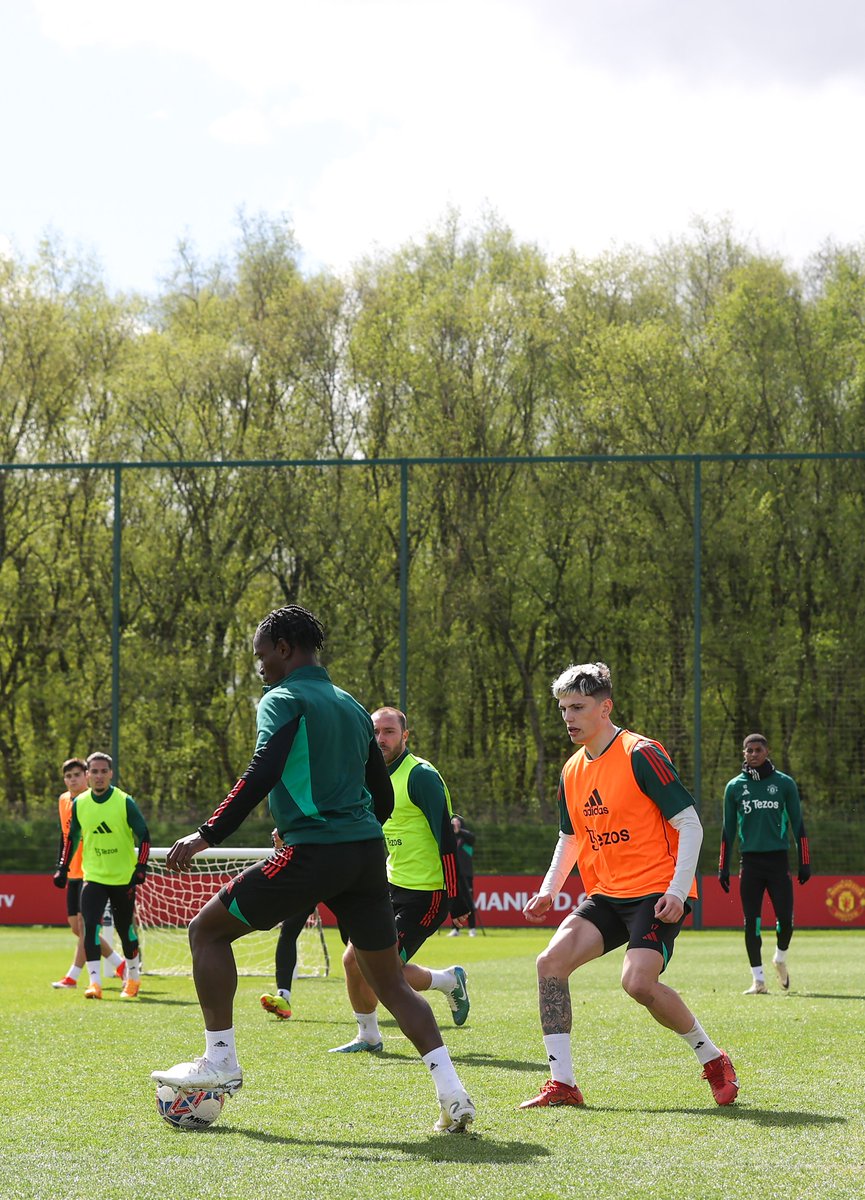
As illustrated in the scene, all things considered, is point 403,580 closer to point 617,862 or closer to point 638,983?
point 617,862

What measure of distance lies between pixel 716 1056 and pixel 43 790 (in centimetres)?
2893

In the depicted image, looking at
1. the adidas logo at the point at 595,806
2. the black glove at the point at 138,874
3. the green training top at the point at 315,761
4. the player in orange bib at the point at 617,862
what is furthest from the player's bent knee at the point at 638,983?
the black glove at the point at 138,874

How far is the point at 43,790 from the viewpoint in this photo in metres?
34.3

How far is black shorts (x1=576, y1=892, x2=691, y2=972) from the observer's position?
6.88 m

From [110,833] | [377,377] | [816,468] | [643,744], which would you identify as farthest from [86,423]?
[643,744]

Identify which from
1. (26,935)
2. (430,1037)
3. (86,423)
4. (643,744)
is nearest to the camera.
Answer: (430,1037)

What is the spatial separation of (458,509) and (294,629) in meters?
28.0

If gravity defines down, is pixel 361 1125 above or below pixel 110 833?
below

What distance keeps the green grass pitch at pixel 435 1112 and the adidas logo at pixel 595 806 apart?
1274 mm

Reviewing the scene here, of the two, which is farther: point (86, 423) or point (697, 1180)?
point (86, 423)

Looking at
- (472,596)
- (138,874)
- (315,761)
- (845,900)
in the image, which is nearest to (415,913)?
(315,761)

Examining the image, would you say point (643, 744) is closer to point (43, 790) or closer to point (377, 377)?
point (43, 790)

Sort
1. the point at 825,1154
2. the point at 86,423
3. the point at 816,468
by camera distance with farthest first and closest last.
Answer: the point at 86,423
the point at 816,468
the point at 825,1154

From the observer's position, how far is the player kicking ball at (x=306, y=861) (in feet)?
20.1
